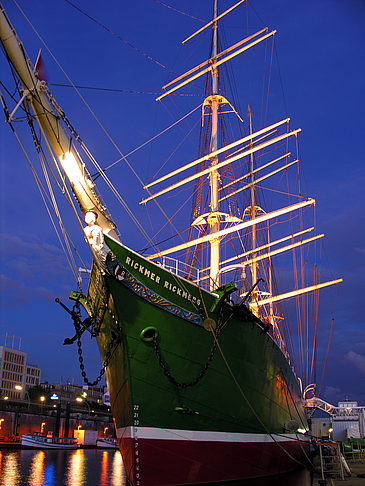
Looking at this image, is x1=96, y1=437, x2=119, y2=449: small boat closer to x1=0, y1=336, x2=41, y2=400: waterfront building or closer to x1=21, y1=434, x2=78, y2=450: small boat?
x1=21, y1=434, x2=78, y2=450: small boat

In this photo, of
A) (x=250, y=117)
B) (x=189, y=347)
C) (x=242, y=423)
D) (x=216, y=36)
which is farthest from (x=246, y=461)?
(x=250, y=117)

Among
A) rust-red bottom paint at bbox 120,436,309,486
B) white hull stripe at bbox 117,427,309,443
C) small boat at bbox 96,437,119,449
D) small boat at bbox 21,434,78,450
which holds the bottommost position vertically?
small boat at bbox 96,437,119,449

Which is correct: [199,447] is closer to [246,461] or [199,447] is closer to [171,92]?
[246,461]

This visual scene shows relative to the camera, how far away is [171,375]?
33.8ft

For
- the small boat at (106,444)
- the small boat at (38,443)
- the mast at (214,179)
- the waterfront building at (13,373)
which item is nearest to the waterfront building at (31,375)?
the waterfront building at (13,373)

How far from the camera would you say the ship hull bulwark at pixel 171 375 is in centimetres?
998

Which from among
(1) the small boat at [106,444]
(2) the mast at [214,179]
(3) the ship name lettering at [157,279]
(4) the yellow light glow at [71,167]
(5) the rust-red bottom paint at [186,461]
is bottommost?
(1) the small boat at [106,444]

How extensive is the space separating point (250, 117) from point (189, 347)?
953 inches

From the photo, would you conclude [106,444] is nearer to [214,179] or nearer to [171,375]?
[214,179]

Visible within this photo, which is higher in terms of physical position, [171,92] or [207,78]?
[207,78]

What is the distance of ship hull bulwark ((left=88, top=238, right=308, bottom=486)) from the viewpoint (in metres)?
9.98

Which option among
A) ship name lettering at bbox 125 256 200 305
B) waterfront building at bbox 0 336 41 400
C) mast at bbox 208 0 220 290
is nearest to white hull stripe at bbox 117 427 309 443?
ship name lettering at bbox 125 256 200 305

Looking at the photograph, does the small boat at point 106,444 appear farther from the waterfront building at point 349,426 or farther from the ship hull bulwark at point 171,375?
the ship hull bulwark at point 171,375

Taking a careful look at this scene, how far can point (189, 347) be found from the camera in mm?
10680
